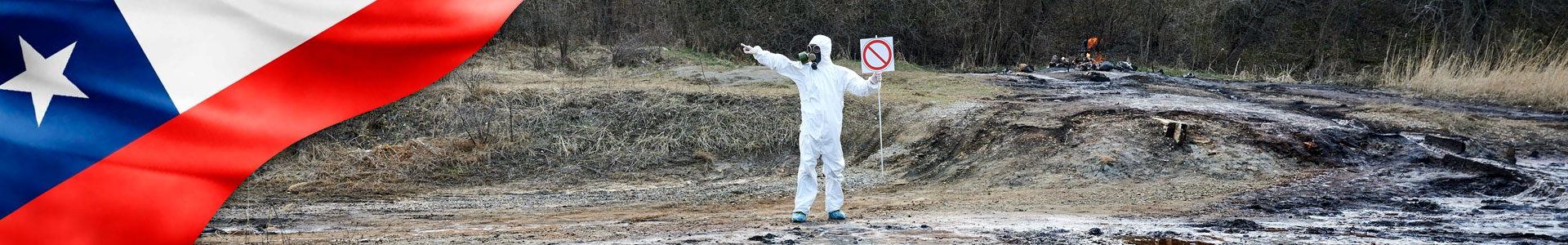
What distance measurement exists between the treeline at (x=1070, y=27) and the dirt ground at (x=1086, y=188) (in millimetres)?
6621

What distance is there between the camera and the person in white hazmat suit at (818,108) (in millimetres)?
7832

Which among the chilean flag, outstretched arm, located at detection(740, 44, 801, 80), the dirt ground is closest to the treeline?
the dirt ground

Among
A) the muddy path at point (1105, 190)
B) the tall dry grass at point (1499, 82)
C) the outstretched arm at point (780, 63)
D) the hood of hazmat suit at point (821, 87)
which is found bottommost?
the muddy path at point (1105, 190)

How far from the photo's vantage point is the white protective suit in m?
7.83

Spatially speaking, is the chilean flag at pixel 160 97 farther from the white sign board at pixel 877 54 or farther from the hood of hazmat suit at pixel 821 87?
the white sign board at pixel 877 54

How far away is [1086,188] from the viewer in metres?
10.2

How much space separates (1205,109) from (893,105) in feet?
12.9

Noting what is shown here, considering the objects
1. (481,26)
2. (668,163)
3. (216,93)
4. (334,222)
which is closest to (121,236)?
(216,93)

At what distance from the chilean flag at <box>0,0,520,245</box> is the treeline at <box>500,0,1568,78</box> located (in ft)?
62.5

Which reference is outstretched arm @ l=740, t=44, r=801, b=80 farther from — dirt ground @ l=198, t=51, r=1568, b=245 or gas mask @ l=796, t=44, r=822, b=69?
dirt ground @ l=198, t=51, r=1568, b=245

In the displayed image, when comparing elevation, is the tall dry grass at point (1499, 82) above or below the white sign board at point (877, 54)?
below

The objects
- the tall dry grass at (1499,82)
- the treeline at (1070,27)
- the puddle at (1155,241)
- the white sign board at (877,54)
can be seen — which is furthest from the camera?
the treeline at (1070,27)

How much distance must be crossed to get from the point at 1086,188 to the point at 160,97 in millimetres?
→ 9190

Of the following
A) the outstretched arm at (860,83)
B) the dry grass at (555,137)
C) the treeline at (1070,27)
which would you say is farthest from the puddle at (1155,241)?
the treeline at (1070,27)
